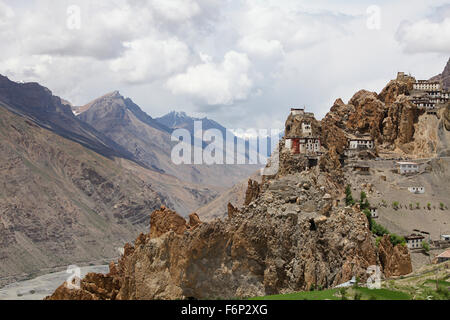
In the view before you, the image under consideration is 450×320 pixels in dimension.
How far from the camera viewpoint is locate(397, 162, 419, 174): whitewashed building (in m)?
113

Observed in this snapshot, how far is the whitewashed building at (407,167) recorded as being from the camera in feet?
370

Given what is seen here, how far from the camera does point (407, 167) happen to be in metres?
113

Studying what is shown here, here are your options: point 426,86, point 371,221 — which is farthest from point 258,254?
point 426,86

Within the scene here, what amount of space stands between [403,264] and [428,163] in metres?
50.6

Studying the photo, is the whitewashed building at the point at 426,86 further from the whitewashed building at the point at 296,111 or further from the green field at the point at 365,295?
the green field at the point at 365,295

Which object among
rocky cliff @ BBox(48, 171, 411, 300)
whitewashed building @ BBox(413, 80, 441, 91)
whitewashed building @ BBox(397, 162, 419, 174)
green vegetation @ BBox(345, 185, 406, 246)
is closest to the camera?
rocky cliff @ BBox(48, 171, 411, 300)

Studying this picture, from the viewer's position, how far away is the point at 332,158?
106 metres

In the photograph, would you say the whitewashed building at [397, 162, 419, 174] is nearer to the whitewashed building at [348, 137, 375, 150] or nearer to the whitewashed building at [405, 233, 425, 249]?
the whitewashed building at [348, 137, 375, 150]

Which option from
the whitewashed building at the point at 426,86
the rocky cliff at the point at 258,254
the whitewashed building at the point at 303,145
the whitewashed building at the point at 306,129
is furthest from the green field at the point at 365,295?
the whitewashed building at the point at 426,86

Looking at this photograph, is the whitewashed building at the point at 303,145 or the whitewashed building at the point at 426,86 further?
the whitewashed building at the point at 426,86

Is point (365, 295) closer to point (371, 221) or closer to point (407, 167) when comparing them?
point (371, 221)

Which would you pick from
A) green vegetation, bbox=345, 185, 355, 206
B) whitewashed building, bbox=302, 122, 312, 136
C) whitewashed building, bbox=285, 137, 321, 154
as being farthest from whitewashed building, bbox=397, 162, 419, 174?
green vegetation, bbox=345, 185, 355, 206

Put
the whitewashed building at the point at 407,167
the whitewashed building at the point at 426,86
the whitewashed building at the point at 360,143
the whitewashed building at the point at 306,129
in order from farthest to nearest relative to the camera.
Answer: the whitewashed building at the point at 426,86 < the whitewashed building at the point at 360,143 < the whitewashed building at the point at 407,167 < the whitewashed building at the point at 306,129
